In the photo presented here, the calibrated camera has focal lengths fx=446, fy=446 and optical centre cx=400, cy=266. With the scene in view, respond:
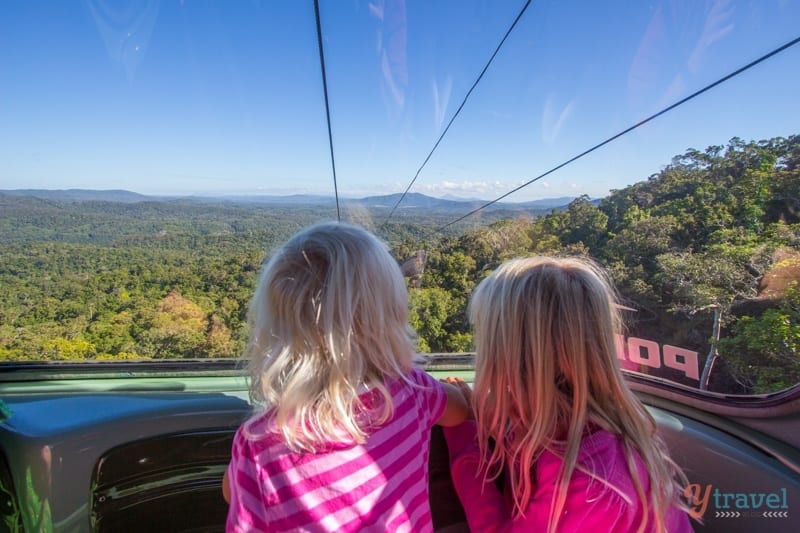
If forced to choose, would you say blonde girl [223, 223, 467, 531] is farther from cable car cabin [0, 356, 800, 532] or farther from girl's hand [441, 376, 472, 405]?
cable car cabin [0, 356, 800, 532]

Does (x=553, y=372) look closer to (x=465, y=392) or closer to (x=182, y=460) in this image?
(x=465, y=392)

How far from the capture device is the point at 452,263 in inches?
72.4

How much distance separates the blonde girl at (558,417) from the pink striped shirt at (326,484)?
249 millimetres

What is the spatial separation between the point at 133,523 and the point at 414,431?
42.0 inches

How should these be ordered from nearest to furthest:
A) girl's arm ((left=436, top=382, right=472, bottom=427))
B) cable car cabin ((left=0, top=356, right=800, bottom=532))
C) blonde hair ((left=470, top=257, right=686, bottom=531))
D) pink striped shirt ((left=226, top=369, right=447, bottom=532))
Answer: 1. pink striped shirt ((left=226, top=369, right=447, bottom=532))
2. blonde hair ((left=470, top=257, right=686, bottom=531))
3. girl's arm ((left=436, top=382, right=472, bottom=427))
4. cable car cabin ((left=0, top=356, right=800, bottom=532))

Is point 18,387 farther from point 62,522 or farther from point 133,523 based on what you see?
point 133,523

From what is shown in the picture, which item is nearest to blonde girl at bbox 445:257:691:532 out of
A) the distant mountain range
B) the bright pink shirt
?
the bright pink shirt

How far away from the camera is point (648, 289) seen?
158cm

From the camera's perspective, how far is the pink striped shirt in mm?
952

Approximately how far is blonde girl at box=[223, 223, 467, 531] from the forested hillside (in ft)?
1.22

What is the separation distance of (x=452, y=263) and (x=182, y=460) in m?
1.19

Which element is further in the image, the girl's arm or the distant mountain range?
the distant mountain range

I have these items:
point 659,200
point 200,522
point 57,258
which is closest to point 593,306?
point 659,200

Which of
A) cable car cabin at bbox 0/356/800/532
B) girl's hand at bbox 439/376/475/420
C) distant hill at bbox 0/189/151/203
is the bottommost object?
cable car cabin at bbox 0/356/800/532
